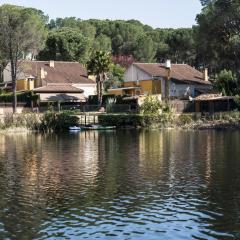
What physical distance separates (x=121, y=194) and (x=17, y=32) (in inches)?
2307

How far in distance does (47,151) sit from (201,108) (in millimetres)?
49039

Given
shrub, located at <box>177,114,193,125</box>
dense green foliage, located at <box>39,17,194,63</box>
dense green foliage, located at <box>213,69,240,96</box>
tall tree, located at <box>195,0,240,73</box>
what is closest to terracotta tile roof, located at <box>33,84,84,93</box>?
shrub, located at <box>177,114,193,125</box>

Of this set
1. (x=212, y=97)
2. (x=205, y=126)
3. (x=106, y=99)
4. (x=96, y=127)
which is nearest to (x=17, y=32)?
(x=96, y=127)

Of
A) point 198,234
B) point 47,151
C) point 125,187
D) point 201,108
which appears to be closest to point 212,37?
point 201,108

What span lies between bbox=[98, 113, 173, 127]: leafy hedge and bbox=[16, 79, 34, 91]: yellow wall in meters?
25.4

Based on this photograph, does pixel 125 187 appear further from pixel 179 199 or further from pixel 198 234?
pixel 198 234

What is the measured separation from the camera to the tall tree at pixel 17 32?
80.6m

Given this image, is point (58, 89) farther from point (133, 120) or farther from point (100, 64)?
point (133, 120)

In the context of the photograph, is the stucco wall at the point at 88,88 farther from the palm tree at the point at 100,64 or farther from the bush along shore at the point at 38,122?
the bush along shore at the point at 38,122

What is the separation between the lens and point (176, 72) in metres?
108

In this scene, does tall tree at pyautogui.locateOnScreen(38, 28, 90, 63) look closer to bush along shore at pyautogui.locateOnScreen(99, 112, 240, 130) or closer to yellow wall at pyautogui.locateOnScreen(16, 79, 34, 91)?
yellow wall at pyautogui.locateOnScreen(16, 79, 34, 91)

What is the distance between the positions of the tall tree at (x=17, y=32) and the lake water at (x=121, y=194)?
3583 cm

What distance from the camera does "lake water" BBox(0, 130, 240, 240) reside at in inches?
805

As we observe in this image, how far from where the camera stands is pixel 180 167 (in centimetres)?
3722
